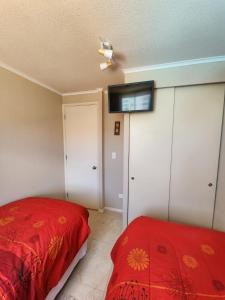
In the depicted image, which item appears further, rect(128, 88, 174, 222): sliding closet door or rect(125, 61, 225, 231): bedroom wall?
rect(128, 88, 174, 222): sliding closet door

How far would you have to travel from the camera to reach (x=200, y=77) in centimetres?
174

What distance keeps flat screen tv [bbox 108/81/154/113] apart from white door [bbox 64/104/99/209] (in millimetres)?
851

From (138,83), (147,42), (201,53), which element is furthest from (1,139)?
(201,53)

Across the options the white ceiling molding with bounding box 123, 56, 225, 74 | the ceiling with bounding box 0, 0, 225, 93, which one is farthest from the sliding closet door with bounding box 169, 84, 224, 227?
the ceiling with bounding box 0, 0, 225, 93

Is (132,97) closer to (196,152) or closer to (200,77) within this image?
(200,77)

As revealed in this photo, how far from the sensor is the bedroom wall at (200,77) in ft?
5.59

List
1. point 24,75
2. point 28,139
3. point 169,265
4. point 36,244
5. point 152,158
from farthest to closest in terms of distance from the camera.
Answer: point 28,139
point 24,75
point 152,158
point 36,244
point 169,265

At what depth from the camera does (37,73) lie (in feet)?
7.00

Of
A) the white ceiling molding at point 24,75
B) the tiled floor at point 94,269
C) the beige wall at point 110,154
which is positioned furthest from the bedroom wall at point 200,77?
the white ceiling molding at point 24,75

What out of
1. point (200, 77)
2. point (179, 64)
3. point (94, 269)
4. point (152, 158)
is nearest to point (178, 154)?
point (152, 158)

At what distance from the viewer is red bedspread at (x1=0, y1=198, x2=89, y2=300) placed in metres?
0.95

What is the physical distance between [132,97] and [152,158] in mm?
874

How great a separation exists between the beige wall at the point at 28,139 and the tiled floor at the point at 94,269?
46.9 inches

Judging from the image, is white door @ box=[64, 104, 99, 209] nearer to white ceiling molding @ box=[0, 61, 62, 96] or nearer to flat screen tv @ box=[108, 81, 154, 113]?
white ceiling molding @ box=[0, 61, 62, 96]
